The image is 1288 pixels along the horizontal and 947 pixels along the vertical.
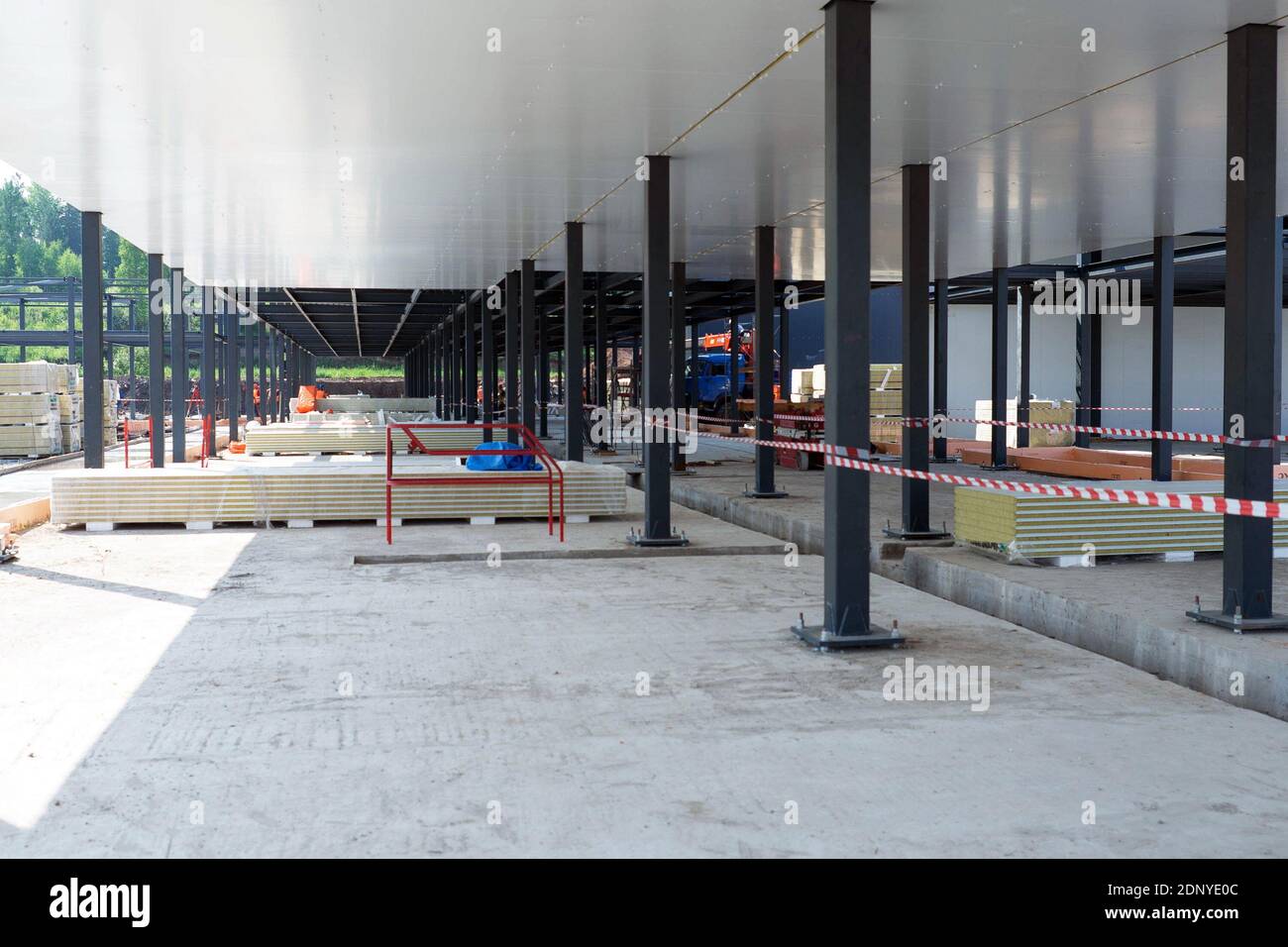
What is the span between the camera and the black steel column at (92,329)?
1409 cm

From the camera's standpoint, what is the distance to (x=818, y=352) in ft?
151

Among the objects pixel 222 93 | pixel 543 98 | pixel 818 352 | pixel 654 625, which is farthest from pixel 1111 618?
pixel 818 352

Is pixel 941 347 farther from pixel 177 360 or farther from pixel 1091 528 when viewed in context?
pixel 177 360

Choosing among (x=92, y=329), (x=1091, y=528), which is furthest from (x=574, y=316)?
(x=1091, y=528)

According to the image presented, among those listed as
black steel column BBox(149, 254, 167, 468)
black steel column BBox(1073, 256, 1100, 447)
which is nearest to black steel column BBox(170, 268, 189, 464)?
black steel column BBox(149, 254, 167, 468)

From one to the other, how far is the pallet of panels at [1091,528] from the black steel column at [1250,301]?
2.70 m

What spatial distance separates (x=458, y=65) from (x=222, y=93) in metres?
2.19

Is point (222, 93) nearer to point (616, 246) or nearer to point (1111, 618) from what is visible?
point (1111, 618)

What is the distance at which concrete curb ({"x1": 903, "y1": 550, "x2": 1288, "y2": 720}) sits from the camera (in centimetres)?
684

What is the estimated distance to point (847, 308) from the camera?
762cm

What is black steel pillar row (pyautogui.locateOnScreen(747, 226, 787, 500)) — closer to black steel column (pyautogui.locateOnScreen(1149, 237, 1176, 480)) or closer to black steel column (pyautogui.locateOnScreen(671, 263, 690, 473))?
black steel column (pyautogui.locateOnScreen(671, 263, 690, 473))

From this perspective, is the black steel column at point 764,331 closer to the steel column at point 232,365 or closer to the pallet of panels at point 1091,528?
the pallet of panels at point 1091,528

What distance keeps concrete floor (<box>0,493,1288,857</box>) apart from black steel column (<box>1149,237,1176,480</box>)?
9479mm

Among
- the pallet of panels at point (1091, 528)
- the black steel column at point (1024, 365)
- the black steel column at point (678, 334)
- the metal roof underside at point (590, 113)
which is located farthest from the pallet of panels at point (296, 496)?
the black steel column at point (1024, 365)
